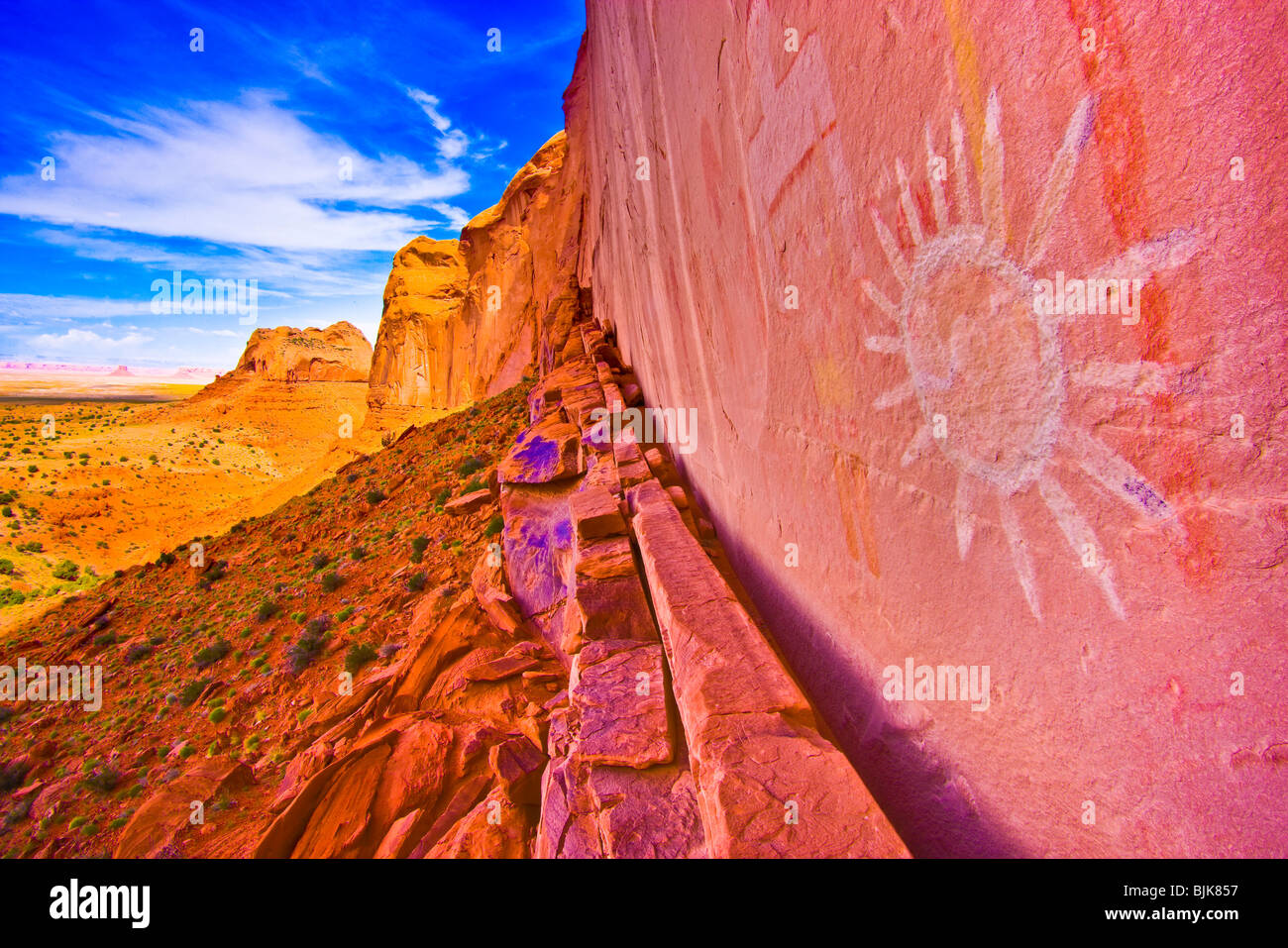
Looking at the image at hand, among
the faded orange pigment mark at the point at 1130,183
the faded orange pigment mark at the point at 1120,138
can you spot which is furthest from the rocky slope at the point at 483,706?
the faded orange pigment mark at the point at 1120,138

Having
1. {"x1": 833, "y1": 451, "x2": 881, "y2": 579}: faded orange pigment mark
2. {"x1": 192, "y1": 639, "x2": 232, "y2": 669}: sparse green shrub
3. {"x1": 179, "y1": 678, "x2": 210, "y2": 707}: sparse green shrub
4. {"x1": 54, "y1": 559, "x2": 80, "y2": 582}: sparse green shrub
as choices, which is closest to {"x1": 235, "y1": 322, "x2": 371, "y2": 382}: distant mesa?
{"x1": 54, "y1": 559, "x2": 80, "y2": 582}: sparse green shrub

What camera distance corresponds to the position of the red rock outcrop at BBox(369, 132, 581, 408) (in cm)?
2097

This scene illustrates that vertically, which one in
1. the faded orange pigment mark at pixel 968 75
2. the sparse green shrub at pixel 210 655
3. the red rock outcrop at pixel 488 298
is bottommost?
the sparse green shrub at pixel 210 655

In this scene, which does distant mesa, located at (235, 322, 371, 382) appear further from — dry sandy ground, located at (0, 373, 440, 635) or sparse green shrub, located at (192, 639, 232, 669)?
sparse green shrub, located at (192, 639, 232, 669)

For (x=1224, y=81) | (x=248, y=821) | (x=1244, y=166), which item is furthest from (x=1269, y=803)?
(x=248, y=821)

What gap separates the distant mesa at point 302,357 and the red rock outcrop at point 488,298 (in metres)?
21.5

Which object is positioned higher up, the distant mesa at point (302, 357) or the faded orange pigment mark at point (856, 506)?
the distant mesa at point (302, 357)

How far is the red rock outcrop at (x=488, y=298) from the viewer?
68.8 feet

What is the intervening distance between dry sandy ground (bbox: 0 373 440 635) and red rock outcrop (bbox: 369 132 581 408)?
5.51m

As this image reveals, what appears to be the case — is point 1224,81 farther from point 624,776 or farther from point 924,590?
point 624,776

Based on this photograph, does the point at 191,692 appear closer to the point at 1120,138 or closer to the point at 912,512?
the point at 912,512

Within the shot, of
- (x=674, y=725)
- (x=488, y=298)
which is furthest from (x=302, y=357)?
(x=674, y=725)

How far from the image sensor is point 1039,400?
134cm

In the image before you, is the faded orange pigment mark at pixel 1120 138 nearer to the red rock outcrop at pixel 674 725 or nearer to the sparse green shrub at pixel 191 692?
the red rock outcrop at pixel 674 725
